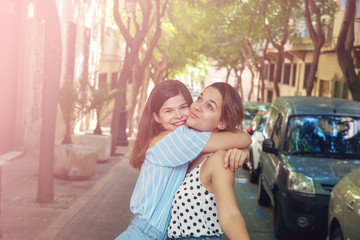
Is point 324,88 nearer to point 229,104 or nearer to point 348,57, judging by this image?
point 348,57

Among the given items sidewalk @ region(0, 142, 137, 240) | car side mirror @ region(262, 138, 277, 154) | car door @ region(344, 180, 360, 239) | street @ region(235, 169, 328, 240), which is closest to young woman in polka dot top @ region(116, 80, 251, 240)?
car door @ region(344, 180, 360, 239)

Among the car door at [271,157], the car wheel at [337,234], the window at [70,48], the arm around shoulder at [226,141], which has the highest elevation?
the window at [70,48]

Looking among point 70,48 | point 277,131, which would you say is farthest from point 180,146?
point 70,48

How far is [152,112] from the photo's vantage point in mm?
3834

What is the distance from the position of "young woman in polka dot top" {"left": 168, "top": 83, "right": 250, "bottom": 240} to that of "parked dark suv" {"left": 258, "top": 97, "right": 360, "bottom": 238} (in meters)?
4.96

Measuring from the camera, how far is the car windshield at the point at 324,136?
364 inches

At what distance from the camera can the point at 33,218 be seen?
8.76m

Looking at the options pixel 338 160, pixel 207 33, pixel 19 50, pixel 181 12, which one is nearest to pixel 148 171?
pixel 338 160

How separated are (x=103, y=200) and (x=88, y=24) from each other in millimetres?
13975

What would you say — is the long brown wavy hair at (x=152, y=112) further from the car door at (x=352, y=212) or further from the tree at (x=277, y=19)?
the tree at (x=277, y=19)

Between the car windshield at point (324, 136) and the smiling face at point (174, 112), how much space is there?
5.76m

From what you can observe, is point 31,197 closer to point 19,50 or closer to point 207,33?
point 19,50

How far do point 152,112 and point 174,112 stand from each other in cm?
14

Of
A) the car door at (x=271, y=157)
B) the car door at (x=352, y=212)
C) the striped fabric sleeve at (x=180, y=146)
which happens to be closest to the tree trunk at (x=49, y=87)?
the car door at (x=271, y=157)
